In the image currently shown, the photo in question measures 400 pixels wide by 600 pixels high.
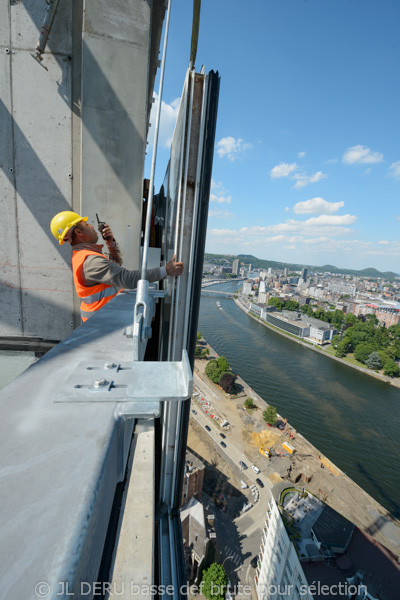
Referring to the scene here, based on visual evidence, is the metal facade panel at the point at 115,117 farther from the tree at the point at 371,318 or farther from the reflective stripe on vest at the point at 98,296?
the tree at the point at 371,318

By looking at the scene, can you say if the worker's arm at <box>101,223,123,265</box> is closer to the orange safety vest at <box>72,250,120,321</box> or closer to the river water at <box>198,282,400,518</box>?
the orange safety vest at <box>72,250,120,321</box>

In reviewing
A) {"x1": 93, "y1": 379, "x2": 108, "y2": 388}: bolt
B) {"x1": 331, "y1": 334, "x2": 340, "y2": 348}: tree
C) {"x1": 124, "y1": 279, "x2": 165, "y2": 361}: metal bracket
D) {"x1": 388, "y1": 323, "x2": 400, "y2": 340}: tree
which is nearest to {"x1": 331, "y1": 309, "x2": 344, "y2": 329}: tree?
{"x1": 388, "y1": 323, "x2": 400, "y2": 340}: tree

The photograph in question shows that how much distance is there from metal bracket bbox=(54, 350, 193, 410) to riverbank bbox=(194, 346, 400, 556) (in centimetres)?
1735

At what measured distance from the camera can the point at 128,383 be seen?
100cm

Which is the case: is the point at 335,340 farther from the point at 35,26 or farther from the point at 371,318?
the point at 35,26

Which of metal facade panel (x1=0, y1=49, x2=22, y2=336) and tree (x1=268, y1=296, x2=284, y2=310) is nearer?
metal facade panel (x1=0, y1=49, x2=22, y2=336)

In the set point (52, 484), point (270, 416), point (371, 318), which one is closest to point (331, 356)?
point (270, 416)

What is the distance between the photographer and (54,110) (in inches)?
144

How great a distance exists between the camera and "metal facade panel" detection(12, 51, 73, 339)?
3.56 metres

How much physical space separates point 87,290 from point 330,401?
25910 millimetres

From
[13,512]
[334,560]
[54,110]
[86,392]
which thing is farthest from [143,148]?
[334,560]

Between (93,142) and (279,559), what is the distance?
522 inches

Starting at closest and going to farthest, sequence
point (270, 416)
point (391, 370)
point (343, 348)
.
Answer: point (270, 416)
point (391, 370)
point (343, 348)

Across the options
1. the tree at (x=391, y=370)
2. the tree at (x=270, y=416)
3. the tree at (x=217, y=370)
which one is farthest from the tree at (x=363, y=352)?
the tree at (x=270, y=416)
